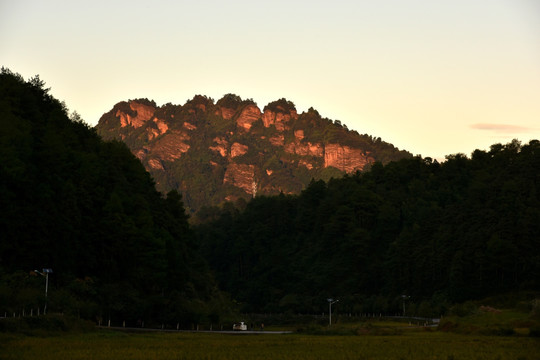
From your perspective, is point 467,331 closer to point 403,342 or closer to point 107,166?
point 403,342

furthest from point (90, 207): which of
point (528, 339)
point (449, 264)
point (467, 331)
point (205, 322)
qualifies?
point (449, 264)

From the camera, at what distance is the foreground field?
57706mm

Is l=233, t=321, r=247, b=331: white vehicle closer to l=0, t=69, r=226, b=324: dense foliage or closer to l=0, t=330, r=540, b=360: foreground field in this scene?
l=0, t=69, r=226, b=324: dense foliage

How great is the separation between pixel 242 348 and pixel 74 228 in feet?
134

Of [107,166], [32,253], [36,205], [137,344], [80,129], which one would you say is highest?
[80,129]

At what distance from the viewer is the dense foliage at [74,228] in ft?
301

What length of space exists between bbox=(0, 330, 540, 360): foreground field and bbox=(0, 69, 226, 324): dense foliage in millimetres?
13337

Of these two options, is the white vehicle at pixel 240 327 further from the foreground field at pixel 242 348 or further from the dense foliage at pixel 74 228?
the foreground field at pixel 242 348

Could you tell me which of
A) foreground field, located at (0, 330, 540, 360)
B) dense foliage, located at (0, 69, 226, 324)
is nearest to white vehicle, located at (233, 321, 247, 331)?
Answer: dense foliage, located at (0, 69, 226, 324)

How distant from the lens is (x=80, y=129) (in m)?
140

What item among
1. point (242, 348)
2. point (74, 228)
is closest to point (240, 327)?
point (74, 228)

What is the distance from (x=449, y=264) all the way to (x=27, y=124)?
3742 inches

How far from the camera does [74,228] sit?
103m

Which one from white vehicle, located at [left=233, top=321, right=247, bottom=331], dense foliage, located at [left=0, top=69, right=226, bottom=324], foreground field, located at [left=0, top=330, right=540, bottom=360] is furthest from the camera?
white vehicle, located at [left=233, top=321, right=247, bottom=331]
